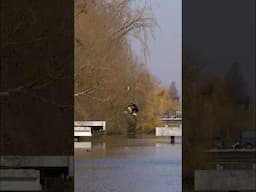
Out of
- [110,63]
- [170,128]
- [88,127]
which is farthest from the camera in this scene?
[170,128]

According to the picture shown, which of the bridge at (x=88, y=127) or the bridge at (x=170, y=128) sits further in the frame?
the bridge at (x=170, y=128)

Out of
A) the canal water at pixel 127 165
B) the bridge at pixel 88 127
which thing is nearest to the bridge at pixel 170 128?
the canal water at pixel 127 165

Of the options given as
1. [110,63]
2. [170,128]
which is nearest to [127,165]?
[110,63]

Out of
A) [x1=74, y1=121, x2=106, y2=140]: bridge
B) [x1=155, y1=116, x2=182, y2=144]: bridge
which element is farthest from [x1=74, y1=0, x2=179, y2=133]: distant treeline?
[x1=155, y1=116, x2=182, y2=144]: bridge

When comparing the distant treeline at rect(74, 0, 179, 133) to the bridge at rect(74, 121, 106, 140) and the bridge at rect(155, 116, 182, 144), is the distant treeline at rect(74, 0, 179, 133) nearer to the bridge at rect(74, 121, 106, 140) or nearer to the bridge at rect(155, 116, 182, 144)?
the bridge at rect(74, 121, 106, 140)

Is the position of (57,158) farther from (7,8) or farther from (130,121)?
(130,121)

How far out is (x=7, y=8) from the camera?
26.4 feet

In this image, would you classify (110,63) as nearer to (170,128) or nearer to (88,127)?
(88,127)

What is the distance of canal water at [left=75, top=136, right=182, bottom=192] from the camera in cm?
897

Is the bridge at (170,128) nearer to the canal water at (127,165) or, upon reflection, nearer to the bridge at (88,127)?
the canal water at (127,165)

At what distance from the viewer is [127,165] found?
11.5 m

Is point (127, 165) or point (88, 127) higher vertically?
point (88, 127)

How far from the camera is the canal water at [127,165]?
353 inches

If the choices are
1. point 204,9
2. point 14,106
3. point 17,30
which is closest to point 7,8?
point 17,30
